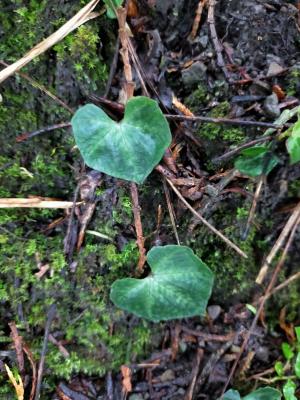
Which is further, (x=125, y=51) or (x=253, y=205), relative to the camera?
(x=253, y=205)

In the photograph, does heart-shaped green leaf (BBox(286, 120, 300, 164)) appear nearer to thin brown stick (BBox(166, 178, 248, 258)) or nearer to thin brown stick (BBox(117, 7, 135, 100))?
thin brown stick (BBox(166, 178, 248, 258))

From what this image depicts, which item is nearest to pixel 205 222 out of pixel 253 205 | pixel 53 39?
pixel 253 205

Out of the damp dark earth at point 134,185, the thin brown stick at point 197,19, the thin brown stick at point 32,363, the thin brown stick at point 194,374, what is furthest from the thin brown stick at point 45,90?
the thin brown stick at point 194,374

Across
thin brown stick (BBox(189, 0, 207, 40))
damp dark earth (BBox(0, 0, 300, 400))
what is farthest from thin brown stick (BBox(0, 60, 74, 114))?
thin brown stick (BBox(189, 0, 207, 40))

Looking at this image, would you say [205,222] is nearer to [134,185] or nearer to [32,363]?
[134,185]

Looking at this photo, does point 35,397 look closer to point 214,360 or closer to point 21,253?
point 21,253

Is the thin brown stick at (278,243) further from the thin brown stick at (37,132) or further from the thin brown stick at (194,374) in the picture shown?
the thin brown stick at (37,132)
